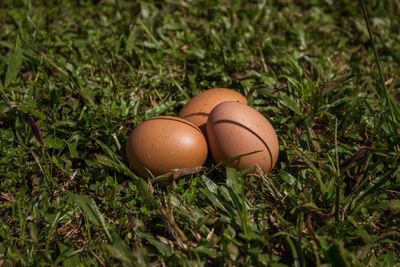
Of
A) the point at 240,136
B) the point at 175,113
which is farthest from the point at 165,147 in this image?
the point at 175,113

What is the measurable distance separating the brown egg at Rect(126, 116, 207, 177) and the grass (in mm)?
92

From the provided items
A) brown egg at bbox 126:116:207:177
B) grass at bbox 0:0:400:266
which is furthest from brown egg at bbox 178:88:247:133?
grass at bbox 0:0:400:266

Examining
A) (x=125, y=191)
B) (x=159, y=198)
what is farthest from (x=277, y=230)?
(x=125, y=191)

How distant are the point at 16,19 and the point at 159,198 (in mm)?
1852

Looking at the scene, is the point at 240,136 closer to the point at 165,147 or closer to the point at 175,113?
the point at 165,147

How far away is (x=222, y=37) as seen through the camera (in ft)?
12.3

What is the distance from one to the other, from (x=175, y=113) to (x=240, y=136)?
2.38 ft

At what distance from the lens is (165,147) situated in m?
2.58

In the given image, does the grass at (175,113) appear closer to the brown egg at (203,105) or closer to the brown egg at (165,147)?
the brown egg at (165,147)

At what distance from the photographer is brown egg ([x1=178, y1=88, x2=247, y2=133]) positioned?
2.81m

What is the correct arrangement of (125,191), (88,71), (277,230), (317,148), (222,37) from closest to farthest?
1. (277,230)
2. (125,191)
3. (317,148)
4. (88,71)
5. (222,37)

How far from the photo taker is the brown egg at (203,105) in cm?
281

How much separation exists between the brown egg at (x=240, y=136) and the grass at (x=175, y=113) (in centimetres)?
8

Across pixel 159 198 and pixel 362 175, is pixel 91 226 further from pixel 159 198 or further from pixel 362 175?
pixel 362 175
